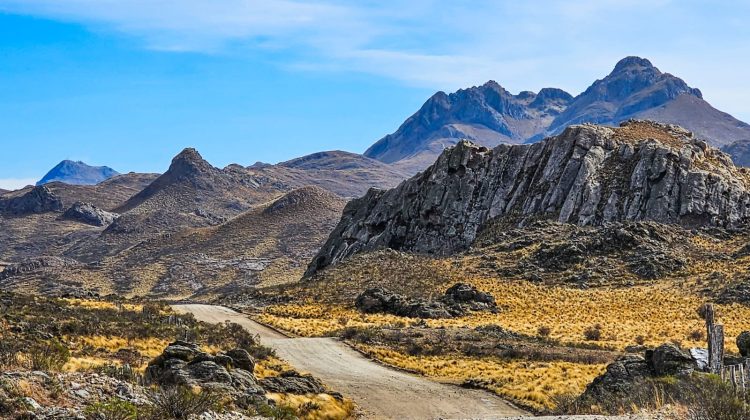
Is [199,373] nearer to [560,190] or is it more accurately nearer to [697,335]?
[697,335]

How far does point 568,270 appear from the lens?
67688 mm

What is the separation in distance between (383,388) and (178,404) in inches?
638

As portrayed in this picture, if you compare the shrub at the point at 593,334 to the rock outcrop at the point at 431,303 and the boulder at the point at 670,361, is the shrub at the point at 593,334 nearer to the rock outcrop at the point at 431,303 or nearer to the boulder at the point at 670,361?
the rock outcrop at the point at 431,303

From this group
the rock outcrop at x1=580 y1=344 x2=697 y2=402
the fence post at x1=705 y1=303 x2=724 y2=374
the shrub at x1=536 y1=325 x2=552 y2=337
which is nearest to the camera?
→ the fence post at x1=705 y1=303 x2=724 y2=374

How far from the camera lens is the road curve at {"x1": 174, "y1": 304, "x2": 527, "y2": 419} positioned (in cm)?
2511

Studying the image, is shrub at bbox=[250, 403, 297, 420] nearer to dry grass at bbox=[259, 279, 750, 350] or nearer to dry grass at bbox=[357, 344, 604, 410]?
dry grass at bbox=[357, 344, 604, 410]

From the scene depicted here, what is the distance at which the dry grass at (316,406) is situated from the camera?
22.7 metres

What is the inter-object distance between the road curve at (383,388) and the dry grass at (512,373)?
2.97 feet

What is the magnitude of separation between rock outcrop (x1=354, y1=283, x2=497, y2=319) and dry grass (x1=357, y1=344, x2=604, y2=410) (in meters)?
17.8

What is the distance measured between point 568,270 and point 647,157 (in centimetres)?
1979

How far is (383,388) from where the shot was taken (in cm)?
2964

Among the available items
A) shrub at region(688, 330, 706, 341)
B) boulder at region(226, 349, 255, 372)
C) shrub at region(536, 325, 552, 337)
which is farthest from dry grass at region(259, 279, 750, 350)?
boulder at region(226, 349, 255, 372)

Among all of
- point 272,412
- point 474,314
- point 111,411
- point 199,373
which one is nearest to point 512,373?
point 199,373

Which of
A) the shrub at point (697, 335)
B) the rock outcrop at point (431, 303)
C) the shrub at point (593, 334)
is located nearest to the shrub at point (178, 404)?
the shrub at point (593, 334)
